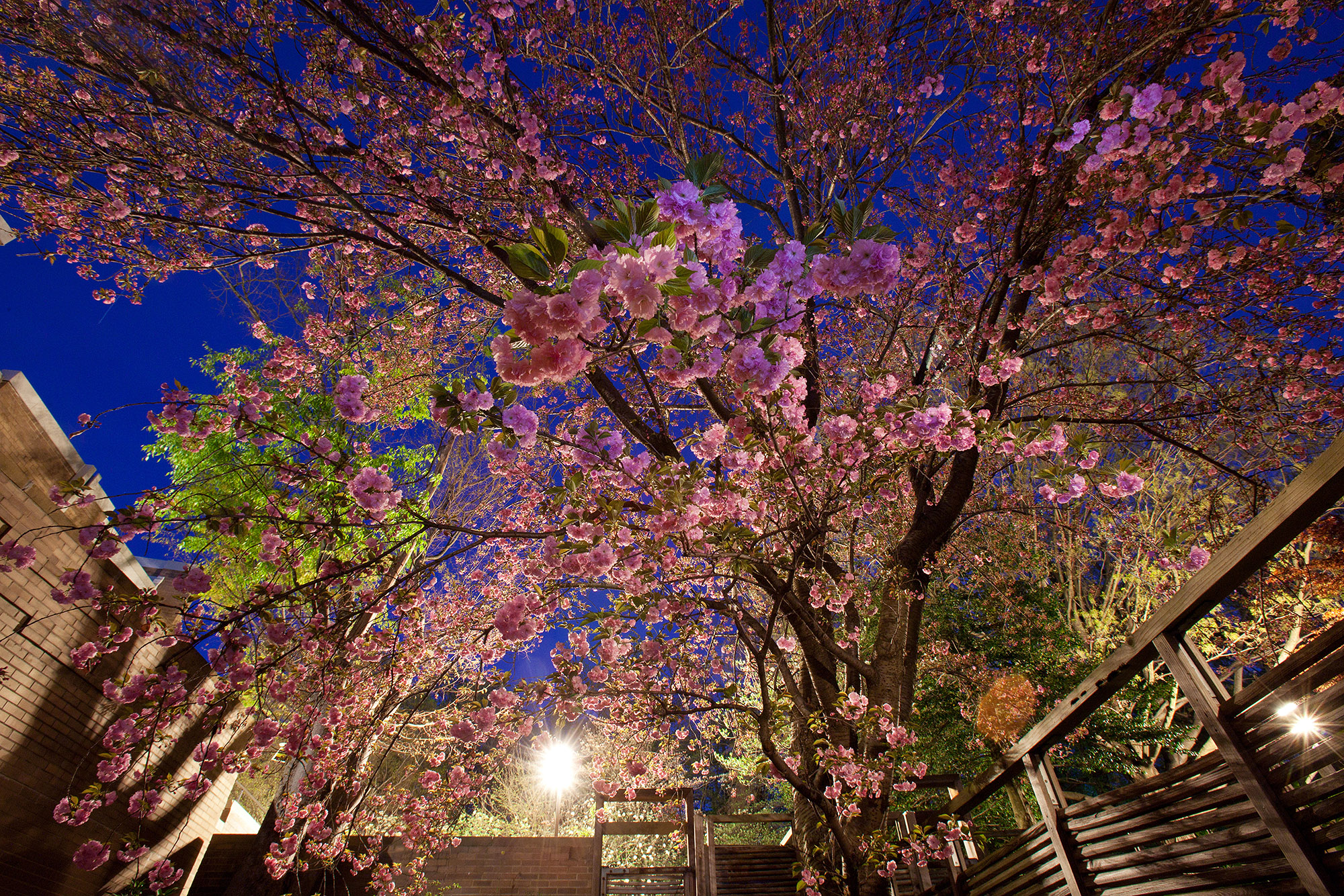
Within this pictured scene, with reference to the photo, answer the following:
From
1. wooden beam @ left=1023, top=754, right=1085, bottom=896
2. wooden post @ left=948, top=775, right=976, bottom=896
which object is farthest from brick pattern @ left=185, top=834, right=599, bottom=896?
wooden beam @ left=1023, top=754, right=1085, bottom=896

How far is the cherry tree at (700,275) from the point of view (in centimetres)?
246

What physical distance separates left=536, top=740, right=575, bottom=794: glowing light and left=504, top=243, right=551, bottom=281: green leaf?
38.4 ft

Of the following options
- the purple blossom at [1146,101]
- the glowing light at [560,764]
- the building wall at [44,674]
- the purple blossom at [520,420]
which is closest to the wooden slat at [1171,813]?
the purple blossom at [520,420]

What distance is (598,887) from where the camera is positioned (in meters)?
6.04

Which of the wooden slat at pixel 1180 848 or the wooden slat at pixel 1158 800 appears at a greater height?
the wooden slat at pixel 1158 800

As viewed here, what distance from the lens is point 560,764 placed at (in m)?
12.3

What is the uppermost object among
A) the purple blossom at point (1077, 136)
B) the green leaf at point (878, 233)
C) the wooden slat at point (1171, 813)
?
the purple blossom at point (1077, 136)

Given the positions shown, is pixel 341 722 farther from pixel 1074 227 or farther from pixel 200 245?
pixel 1074 227

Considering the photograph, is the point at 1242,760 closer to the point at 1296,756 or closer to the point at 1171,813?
the point at 1296,756

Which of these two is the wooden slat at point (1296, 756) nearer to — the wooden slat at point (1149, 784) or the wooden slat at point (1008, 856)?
the wooden slat at point (1149, 784)

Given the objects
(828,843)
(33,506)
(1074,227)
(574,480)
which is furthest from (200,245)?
(1074,227)

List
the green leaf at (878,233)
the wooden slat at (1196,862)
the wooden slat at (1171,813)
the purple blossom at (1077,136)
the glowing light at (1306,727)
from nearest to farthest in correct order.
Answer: the glowing light at (1306,727) < the wooden slat at (1196,862) < the wooden slat at (1171,813) < the green leaf at (878,233) < the purple blossom at (1077,136)

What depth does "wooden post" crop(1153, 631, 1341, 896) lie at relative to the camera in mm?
1580

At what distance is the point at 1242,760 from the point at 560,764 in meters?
12.9
